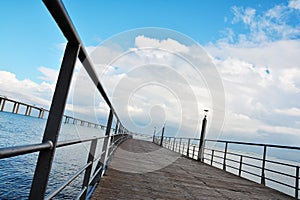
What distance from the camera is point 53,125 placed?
1.10 m

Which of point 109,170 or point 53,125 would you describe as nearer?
point 53,125

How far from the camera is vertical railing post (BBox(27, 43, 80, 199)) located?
1.06 metres

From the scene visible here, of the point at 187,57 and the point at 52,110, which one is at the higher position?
the point at 187,57

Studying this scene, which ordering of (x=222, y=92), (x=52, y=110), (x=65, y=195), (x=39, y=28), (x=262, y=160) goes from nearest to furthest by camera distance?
(x=52, y=110), (x=39, y=28), (x=65, y=195), (x=262, y=160), (x=222, y=92)

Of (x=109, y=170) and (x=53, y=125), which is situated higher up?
(x=53, y=125)

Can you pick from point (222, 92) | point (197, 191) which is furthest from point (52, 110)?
point (222, 92)

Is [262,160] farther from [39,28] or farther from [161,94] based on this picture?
[161,94]

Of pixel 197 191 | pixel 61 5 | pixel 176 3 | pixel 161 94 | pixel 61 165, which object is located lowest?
pixel 61 165

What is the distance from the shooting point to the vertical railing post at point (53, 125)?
106 cm

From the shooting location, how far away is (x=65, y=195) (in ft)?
14.7

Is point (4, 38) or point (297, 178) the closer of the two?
point (4, 38)

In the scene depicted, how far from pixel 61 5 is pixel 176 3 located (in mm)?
9089

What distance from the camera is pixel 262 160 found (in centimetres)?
591

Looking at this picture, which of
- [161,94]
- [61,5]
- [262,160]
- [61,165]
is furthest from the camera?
[161,94]
